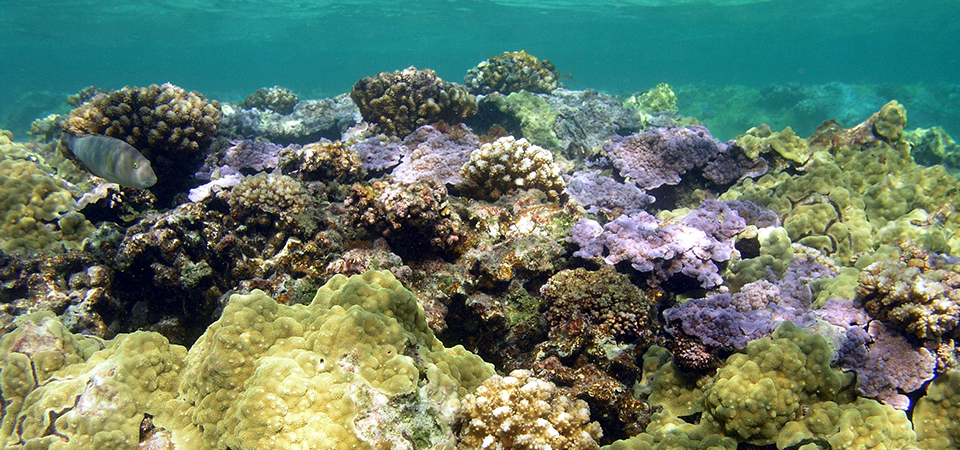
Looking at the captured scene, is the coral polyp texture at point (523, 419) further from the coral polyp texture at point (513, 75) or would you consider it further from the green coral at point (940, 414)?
the coral polyp texture at point (513, 75)

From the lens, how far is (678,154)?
757cm

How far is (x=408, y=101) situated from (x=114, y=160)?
16.0 ft

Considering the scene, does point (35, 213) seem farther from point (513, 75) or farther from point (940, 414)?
point (513, 75)

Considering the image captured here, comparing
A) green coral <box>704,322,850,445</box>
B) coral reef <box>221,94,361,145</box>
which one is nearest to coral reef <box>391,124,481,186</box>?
coral reef <box>221,94,361,145</box>

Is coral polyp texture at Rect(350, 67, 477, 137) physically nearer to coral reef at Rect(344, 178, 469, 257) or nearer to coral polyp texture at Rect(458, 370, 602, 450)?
coral reef at Rect(344, 178, 469, 257)

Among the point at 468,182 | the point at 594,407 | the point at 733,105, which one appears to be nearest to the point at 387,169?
the point at 468,182

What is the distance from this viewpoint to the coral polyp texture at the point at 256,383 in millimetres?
2252

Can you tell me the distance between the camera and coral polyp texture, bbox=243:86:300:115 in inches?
545

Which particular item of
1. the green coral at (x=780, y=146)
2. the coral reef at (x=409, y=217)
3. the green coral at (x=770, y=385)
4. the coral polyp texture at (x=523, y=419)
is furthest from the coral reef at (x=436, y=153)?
the green coral at (x=780, y=146)

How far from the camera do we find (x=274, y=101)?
13.8 meters

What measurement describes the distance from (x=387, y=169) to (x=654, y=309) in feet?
15.4

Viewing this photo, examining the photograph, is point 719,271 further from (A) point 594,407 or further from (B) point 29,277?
(B) point 29,277

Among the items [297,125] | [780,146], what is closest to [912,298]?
[780,146]

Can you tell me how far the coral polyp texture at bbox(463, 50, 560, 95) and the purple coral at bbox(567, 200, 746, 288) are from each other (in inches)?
305
